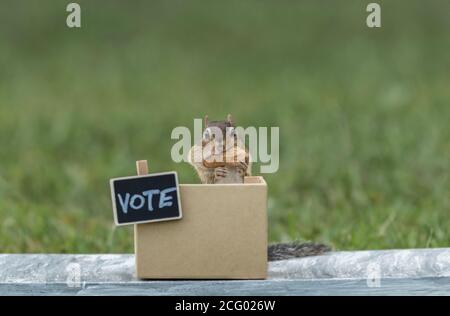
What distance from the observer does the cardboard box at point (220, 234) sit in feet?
7.85

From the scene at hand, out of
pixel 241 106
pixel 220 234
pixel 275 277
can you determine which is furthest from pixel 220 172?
pixel 241 106

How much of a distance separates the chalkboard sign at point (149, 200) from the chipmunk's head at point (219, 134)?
18 cm

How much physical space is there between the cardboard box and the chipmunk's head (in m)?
0.16

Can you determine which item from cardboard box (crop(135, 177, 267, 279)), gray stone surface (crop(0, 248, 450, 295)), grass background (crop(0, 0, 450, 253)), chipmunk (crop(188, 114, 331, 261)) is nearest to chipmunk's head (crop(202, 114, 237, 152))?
chipmunk (crop(188, 114, 331, 261))

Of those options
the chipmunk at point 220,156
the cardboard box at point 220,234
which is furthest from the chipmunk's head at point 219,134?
the cardboard box at point 220,234

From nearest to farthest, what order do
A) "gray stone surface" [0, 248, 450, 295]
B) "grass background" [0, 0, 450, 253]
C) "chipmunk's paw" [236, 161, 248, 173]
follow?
"gray stone surface" [0, 248, 450, 295]
"chipmunk's paw" [236, 161, 248, 173]
"grass background" [0, 0, 450, 253]

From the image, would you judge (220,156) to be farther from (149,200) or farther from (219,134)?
(149,200)

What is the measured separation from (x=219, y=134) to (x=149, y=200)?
0.25 meters

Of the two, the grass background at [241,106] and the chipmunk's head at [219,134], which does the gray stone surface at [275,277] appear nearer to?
the chipmunk's head at [219,134]

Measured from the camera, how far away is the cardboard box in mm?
2393

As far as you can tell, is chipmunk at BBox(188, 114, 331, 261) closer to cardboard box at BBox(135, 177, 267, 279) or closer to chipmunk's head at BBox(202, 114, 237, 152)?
chipmunk's head at BBox(202, 114, 237, 152)

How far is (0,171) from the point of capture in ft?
15.9
